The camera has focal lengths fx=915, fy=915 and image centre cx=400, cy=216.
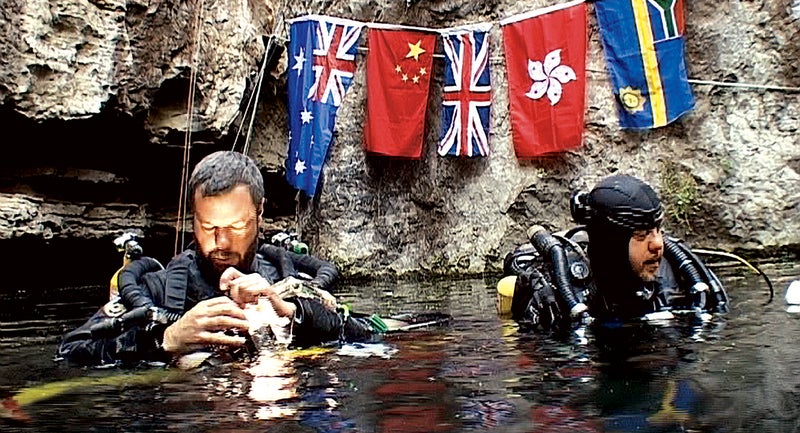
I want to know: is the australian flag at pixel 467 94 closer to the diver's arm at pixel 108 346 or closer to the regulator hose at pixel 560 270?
the regulator hose at pixel 560 270

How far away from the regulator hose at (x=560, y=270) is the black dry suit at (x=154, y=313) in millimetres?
927

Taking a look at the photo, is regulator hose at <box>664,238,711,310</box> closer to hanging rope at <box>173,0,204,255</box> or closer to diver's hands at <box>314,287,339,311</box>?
diver's hands at <box>314,287,339,311</box>

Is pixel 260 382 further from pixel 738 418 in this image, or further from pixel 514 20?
pixel 514 20

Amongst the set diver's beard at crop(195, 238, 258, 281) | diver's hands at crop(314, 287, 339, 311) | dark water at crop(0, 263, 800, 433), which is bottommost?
dark water at crop(0, 263, 800, 433)

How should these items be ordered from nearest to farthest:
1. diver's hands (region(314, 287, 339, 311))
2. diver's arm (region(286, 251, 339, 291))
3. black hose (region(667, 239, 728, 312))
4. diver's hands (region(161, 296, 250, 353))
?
1. diver's hands (region(161, 296, 250, 353))
2. diver's hands (region(314, 287, 339, 311))
3. diver's arm (region(286, 251, 339, 291))
4. black hose (region(667, 239, 728, 312))

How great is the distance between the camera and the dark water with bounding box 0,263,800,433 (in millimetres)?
1812

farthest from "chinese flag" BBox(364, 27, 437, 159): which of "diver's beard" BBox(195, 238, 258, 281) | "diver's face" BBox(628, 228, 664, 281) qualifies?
"diver's beard" BBox(195, 238, 258, 281)

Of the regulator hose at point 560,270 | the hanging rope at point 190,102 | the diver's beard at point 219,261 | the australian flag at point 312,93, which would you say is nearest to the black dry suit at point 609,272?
the regulator hose at point 560,270

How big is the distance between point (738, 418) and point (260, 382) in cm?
122

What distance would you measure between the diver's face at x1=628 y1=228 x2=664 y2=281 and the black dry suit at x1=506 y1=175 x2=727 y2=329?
0.02m

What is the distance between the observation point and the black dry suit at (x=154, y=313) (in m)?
2.75

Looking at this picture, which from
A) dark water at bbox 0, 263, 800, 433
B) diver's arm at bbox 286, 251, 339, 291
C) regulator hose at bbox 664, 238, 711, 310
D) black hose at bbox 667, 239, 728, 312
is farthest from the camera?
black hose at bbox 667, 239, 728, 312

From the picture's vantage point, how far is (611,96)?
33.8 ft

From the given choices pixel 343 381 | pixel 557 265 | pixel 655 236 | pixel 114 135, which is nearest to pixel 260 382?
pixel 343 381
